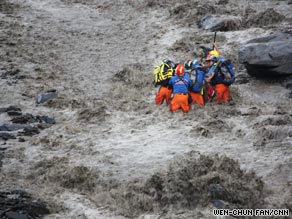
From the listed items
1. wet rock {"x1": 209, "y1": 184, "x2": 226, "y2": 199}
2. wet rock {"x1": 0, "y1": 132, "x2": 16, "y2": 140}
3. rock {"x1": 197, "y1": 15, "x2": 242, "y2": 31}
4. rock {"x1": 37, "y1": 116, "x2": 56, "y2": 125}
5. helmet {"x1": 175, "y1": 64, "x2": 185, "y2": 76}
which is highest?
rock {"x1": 197, "y1": 15, "x2": 242, "y2": 31}

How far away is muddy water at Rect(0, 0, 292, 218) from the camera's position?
8148 mm

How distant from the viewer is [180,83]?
1087 centimetres

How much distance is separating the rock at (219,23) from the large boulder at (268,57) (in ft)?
10.4

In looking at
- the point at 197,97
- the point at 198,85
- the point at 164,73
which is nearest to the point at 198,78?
the point at 198,85

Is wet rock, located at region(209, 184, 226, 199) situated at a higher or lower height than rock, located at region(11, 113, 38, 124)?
lower

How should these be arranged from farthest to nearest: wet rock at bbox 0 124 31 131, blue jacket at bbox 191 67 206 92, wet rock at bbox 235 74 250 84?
wet rock at bbox 235 74 250 84 → blue jacket at bbox 191 67 206 92 → wet rock at bbox 0 124 31 131

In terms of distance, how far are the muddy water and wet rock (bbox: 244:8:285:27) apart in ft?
2.19

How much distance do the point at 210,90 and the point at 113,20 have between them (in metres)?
7.31

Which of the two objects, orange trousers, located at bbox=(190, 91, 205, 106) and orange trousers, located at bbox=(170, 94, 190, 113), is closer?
orange trousers, located at bbox=(170, 94, 190, 113)

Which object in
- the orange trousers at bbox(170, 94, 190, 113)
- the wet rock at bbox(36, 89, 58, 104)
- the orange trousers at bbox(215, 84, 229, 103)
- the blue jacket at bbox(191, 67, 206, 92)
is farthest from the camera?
the wet rock at bbox(36, 89, 58, 104)

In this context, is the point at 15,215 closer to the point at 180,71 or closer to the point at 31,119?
the point at 31,119

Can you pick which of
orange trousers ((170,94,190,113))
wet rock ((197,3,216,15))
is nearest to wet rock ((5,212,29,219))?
orange trousers ((170,94,190,113))

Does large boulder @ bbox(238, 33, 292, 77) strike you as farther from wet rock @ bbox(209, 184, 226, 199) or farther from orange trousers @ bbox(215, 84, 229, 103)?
wet rock @ bbox(209, 184, 226, 199)

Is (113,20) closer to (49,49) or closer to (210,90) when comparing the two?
(49,49)
